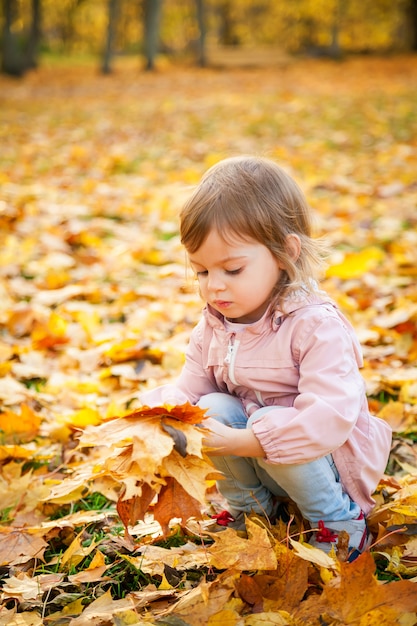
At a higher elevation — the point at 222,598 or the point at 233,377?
the point at 233,377

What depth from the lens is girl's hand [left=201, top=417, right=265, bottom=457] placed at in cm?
159

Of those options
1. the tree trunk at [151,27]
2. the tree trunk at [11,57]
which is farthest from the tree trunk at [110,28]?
the tree trunk at [11,57]

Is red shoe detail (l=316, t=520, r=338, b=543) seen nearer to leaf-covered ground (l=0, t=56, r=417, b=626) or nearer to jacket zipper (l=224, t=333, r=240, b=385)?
leaf-covered ground (l=0, t=56, r=417, b=626)

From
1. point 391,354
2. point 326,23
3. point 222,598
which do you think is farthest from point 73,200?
point 326,23

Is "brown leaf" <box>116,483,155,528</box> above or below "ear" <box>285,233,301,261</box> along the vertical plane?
below

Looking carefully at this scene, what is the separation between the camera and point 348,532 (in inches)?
66.8

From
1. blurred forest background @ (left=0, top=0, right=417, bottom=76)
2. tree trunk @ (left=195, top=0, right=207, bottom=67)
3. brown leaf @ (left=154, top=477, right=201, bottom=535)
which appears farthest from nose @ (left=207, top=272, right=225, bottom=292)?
tree trunk @ (left=195, top=0, right=207, bottom=67)

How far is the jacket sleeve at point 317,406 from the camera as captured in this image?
1.53m

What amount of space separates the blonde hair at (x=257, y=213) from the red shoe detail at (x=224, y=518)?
651 mm

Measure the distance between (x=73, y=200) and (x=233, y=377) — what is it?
4621 millimetres

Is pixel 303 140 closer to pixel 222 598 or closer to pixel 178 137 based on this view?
pixel 178 137

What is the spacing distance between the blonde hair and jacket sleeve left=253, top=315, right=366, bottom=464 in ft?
0.49

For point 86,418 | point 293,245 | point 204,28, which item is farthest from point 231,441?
point 204,28

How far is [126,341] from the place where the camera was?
2.93 metres
